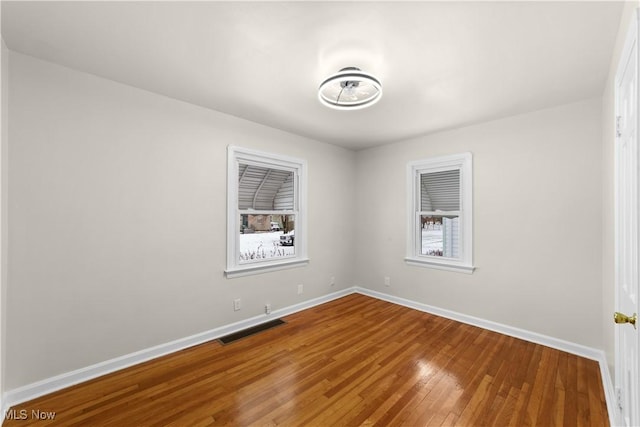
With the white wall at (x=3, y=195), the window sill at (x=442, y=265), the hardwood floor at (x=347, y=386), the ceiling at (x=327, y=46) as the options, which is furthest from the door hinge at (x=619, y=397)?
the white wall at (x=3, y=195)

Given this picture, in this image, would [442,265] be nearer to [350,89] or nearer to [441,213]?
[441,213]

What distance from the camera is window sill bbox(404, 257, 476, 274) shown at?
340 centimetres

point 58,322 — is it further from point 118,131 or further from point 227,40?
point 227,40

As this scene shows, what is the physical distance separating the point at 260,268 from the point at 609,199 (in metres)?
3.35

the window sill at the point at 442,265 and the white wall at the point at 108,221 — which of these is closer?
the white wall at the point at 108,221

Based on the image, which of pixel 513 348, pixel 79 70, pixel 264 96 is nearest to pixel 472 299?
pixel 513 348

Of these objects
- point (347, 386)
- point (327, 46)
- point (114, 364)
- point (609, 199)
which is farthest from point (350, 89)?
point (114, 364)

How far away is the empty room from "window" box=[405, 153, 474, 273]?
0.04 meters

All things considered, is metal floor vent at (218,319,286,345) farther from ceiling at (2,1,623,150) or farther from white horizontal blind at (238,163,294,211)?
ceiling at (2,1,623,150)

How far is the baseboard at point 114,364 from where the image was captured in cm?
193

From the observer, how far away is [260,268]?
336cm

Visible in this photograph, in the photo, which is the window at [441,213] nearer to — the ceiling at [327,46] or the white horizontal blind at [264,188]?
the ceiling at [327,46]

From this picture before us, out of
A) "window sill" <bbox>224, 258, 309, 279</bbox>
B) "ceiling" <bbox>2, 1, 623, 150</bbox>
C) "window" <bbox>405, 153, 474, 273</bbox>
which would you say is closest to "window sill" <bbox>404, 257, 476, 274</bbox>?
"window" <bbox>405, 153, 474, 273</bbox>

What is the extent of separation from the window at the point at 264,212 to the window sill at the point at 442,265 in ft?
5.22
